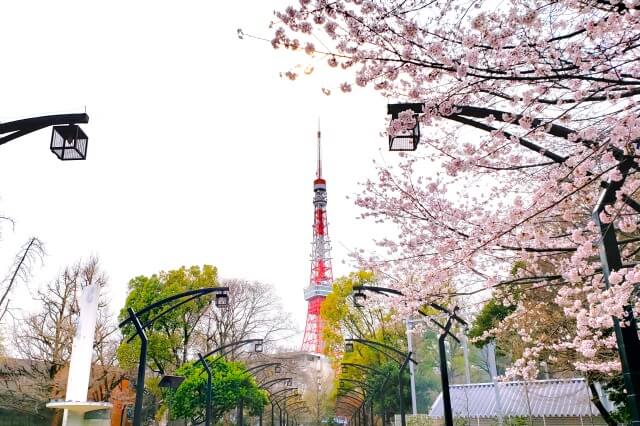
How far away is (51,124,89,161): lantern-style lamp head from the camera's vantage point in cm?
571

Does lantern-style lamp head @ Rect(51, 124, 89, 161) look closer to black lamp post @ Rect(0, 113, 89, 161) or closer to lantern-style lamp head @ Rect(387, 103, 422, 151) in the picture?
black lamp post @ Rect(0, 113, 89, 161)

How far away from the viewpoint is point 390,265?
25.8 feet

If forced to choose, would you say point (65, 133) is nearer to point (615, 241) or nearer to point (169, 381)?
point (615, 241)

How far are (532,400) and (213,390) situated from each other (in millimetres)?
13061

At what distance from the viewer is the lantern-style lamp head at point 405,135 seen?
17.1 feet

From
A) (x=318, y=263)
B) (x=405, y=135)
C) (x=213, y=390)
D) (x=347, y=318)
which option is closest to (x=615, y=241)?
(x=405, y=135)

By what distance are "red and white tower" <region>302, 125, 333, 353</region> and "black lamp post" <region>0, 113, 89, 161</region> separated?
55430 millimetres

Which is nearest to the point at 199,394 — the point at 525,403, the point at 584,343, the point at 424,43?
the point at 525,403

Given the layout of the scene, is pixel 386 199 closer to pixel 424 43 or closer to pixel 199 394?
pixel 424 43

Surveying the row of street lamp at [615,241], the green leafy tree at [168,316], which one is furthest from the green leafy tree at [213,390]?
the row of street lamp at [615,241]

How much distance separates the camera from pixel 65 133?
5715 millimetres

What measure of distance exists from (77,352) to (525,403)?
1630 centimetres

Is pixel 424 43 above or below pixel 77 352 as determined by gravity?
above

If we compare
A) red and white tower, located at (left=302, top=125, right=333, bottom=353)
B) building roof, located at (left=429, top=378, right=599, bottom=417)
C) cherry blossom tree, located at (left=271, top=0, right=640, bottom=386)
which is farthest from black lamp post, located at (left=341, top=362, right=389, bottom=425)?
red and white tower, located at (left=302, top=125, right=333, bottom=353)
